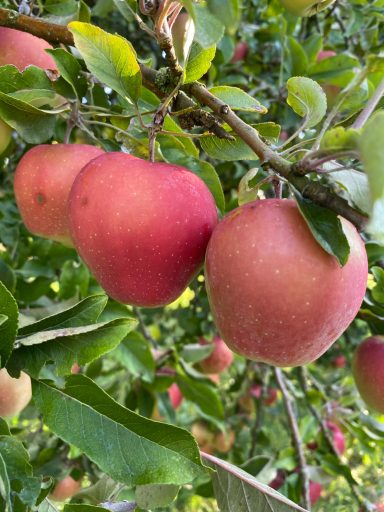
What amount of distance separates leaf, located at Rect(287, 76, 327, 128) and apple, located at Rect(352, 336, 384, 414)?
51 cm

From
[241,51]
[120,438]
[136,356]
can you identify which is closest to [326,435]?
[136,356]

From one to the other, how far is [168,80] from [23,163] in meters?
0.27

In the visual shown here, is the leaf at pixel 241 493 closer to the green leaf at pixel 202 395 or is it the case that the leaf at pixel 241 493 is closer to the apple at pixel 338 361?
the green leaf at pixel 202 395

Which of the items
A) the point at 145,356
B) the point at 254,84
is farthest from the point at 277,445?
the point at 254,84

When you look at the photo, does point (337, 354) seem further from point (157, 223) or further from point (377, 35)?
point (157, 223)

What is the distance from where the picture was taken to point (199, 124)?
77 centimetres

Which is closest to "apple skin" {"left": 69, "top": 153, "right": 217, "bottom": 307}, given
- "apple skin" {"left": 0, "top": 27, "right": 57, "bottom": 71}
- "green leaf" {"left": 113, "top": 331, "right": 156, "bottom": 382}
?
"apple skin" {"left": 0, "top": 27, "right": 57, "bottom": 71}

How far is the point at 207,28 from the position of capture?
495 millimetres

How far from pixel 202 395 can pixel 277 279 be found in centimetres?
101

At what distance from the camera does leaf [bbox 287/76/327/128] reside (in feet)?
2.18

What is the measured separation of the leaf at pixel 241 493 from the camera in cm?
80

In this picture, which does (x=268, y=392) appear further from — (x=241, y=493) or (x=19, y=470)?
(x=19, y=470)

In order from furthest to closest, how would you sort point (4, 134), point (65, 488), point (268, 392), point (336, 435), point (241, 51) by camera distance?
1. point (268, 392)
2. point (336, 435)
3. point (241, 51)
4. point (65, 488)
5. point (4, 134)

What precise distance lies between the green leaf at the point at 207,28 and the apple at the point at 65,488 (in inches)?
50.3
